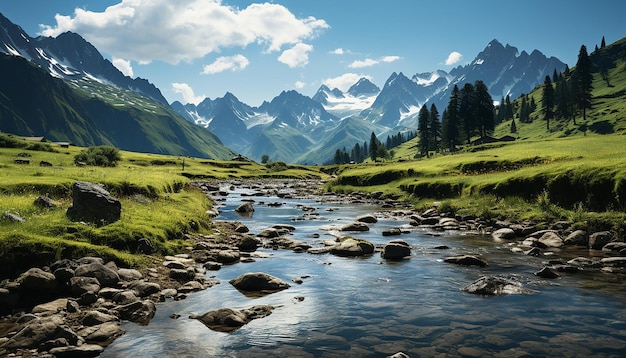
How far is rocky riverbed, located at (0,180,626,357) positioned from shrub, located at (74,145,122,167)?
65.2 meters

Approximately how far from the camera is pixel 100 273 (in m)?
15.8

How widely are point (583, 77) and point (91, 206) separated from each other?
493 ft

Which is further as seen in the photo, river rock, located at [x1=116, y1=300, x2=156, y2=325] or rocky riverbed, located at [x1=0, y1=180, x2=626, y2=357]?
river rock, located at [x1=116, y1=300, x2=156, y2=325]

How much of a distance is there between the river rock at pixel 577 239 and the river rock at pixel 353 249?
12073mm

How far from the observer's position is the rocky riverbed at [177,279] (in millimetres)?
11602

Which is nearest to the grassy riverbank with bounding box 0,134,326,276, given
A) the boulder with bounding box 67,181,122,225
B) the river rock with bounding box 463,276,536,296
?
the boulder with bounding box 67,181,122,225

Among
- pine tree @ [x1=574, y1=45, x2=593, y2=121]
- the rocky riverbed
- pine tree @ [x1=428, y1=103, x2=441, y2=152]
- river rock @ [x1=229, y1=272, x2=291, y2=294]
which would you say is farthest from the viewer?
pine tree @ [x1=428, y1=103, x2=441, y2=152]

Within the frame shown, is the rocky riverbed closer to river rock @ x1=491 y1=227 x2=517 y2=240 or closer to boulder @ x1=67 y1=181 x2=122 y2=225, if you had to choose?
river rock @ x1=491 y1=227 x2=517 y2=240

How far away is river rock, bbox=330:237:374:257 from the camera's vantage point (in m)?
23.9

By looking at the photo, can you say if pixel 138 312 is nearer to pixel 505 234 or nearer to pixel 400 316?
pixel 400 316

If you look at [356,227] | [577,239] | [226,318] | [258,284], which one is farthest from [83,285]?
[577,239]

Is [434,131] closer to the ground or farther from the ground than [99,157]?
farther from the ground

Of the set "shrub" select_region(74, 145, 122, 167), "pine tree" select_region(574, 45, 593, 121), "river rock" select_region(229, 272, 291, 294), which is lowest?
"river rock" select_region(229, 272, 291, 294)

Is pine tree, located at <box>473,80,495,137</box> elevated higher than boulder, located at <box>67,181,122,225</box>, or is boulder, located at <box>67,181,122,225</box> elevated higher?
pine tree, located at <box>473,80,495,137</box>
